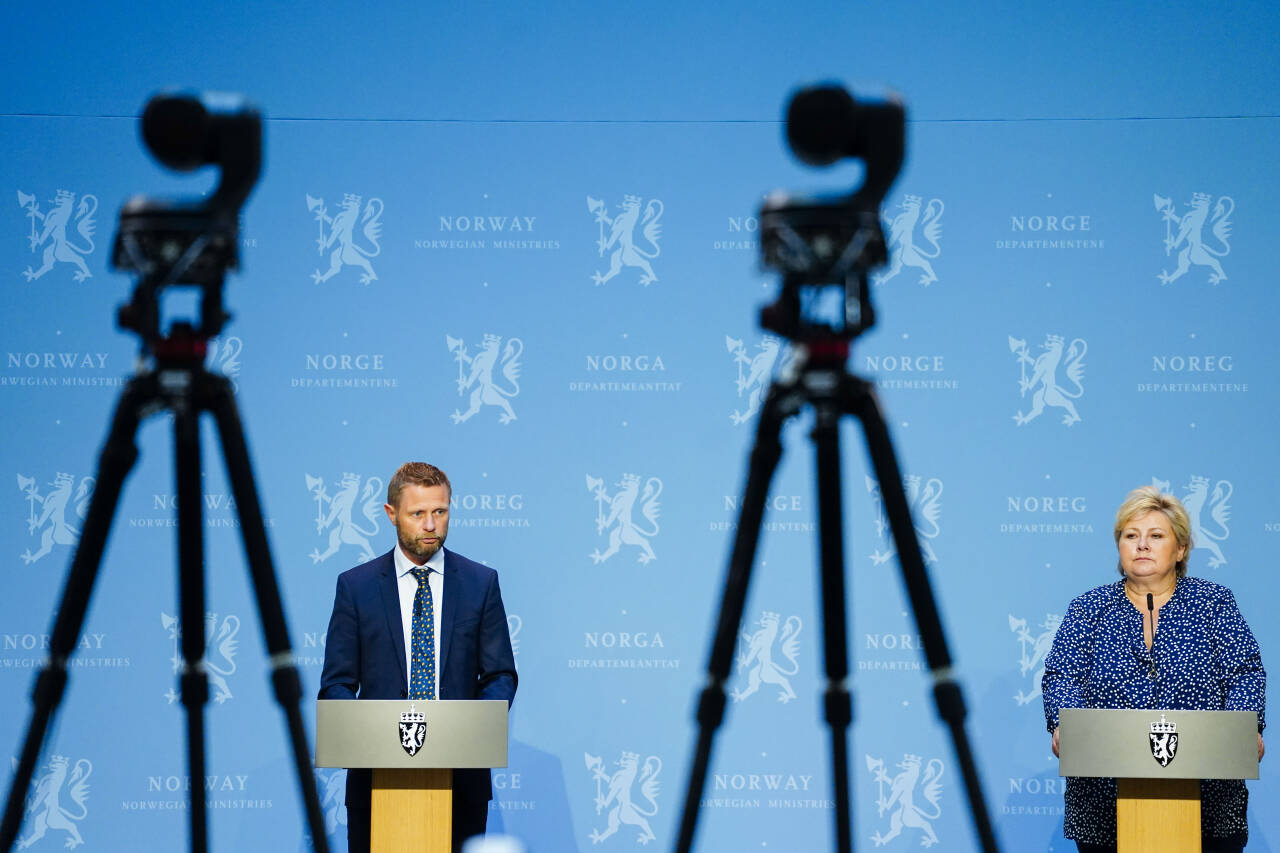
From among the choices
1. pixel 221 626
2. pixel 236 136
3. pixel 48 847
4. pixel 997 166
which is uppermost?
pixel 997 166

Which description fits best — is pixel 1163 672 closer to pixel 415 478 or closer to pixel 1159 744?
pixel 1159 744

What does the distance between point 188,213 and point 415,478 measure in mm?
2188

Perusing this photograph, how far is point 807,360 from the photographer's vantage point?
1596 millimetres

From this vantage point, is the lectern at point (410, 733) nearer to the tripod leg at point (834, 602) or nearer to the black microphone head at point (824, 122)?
the tripod leg at point (834, 602)

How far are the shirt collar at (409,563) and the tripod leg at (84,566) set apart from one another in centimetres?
212

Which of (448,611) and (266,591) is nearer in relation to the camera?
(266,591)

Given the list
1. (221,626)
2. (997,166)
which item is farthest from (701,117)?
(221,626)

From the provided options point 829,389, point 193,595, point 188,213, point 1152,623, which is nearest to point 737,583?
point 829,389

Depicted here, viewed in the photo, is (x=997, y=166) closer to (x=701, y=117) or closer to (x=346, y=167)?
(x=701, y=117)

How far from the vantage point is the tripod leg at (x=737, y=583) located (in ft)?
5.20

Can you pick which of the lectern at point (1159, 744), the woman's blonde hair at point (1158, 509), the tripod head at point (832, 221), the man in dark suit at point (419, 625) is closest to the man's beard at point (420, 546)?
the man in dark suit at point (419, 625)

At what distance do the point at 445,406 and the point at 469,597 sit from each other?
1390 mm

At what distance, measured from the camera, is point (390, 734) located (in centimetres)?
324

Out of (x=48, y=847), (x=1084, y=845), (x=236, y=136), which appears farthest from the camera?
(x=48, y=847)
